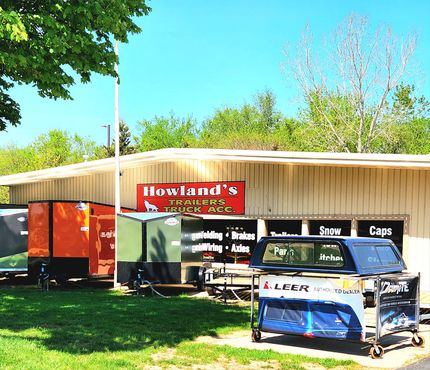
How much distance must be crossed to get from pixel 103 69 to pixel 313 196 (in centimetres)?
898

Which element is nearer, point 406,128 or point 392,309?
point 392,309

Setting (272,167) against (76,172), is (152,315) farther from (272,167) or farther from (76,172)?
(76,172)

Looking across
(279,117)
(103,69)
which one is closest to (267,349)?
(103,69)

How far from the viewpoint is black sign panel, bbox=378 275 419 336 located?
346 inches

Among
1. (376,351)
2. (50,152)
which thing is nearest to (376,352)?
(376,351)

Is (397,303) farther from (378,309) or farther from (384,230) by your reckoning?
(384,230)

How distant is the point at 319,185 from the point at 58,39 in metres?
10.1

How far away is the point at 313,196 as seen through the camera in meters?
17.0

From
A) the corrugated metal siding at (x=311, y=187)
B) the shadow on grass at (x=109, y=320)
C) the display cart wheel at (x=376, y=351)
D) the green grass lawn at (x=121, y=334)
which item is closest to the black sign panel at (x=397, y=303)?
the display cart wheel at (x=376, y=351)

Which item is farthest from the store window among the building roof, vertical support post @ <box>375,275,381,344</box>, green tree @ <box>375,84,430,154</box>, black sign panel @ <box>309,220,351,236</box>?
green tree @ <box>375,84,430,154</box>

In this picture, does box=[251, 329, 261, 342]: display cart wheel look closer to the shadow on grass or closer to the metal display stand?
the metal display stand

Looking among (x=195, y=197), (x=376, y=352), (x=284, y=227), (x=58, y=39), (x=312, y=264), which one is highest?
(x=58, y=39)

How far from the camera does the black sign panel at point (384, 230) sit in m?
15.8

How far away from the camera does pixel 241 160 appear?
17172mm
